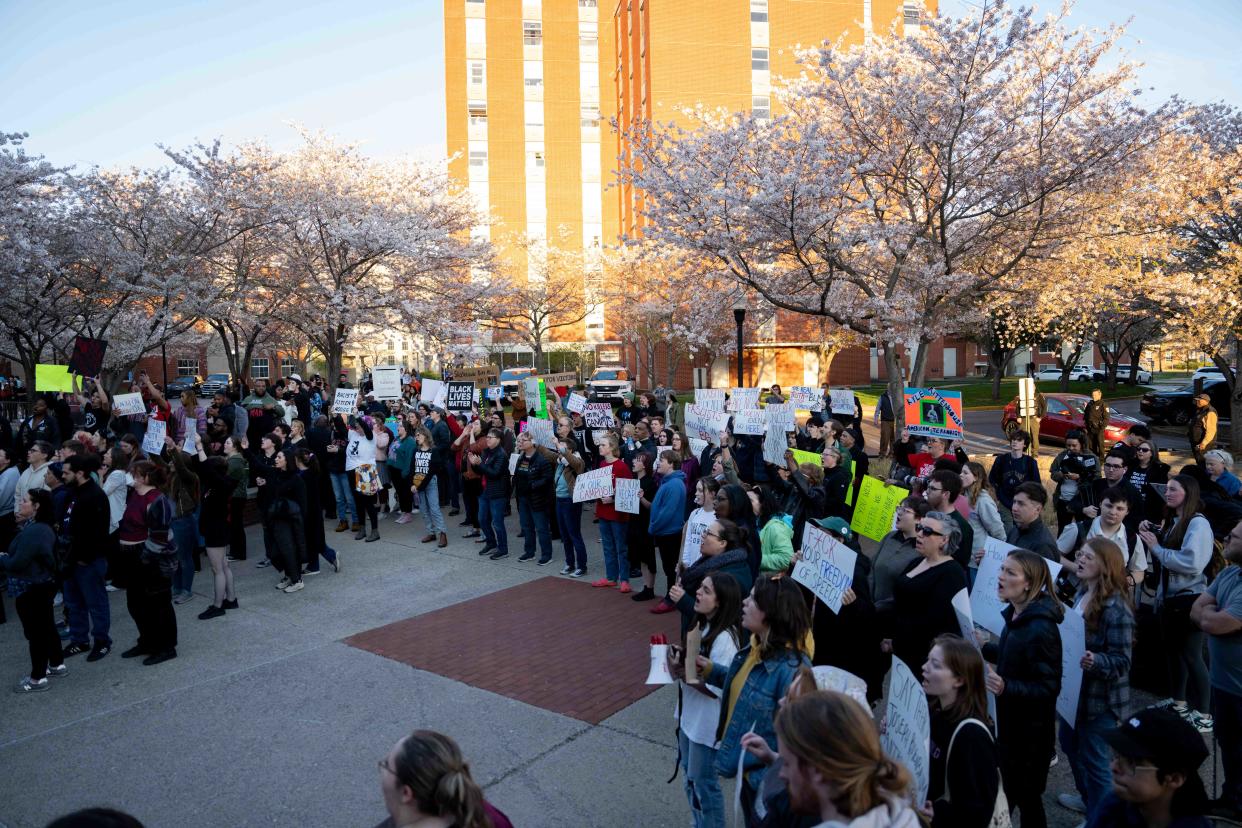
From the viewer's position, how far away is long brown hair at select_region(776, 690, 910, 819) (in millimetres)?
2482

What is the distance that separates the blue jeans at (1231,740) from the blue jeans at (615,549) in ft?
21.2

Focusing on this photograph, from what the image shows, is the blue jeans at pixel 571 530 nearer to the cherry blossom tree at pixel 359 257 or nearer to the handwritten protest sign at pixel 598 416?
the handwritten protest sign at pixel 598 416

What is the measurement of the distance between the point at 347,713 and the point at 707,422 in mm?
6950

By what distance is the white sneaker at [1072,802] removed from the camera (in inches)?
198

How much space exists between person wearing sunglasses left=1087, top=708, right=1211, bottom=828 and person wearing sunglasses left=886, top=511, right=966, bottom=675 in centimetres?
209

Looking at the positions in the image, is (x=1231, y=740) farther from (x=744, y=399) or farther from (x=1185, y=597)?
(x=744, y=399)

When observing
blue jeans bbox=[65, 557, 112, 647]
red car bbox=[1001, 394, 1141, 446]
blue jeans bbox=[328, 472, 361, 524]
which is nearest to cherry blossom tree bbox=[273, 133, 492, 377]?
blue jeans bbox=[328, 472, 361, 524]

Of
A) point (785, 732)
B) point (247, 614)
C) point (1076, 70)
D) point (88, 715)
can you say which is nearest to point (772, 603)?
point (785, 732)

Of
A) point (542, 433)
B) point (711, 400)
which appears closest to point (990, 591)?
point (711, 400)

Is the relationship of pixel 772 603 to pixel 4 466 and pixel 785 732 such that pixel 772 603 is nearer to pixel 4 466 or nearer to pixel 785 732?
pixel 785 732

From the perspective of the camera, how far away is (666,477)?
9.20m

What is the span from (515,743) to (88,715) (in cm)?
380

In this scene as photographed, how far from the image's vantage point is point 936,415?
1176 cm

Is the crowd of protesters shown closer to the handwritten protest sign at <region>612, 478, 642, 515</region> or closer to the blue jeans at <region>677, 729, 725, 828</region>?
the blue jeans at <region>677, 729, 725, 828</region>
